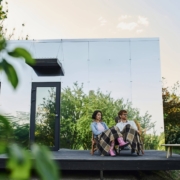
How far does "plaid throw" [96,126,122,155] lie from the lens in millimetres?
4703

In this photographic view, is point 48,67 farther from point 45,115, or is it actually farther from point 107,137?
point 107,137

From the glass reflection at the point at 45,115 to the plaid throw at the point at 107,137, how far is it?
2095 mm

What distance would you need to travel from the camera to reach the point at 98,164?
13.3 ft

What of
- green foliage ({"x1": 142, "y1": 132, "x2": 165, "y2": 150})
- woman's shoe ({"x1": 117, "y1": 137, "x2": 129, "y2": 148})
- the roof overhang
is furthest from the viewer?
green foliage ({"x1": 142, "y1": 132, "x2": 165, "y2": 150})

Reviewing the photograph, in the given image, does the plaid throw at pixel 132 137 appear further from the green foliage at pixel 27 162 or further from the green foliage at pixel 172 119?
the green foliage at pixel 172 119

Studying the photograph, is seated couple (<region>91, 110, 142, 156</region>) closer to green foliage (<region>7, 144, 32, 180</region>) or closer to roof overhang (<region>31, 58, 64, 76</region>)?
roof overhang (<region>31, 58, 64, 76</region>)

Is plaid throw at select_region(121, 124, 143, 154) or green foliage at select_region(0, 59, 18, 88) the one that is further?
plaid throw at select_region(121, 124, 143, 154)

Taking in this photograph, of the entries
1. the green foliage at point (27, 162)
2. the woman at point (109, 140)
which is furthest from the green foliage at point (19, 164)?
the woman at point (109, 140)

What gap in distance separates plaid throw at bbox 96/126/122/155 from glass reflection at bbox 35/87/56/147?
82.5 inches

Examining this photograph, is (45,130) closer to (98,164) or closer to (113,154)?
(113,154)

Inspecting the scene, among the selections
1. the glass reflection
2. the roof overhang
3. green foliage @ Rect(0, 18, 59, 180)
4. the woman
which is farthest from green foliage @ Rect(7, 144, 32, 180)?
the glass reflection

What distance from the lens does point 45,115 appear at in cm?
674

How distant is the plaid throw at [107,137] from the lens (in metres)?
4.70

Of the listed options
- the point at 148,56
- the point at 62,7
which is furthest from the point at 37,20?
the point at 148,56
